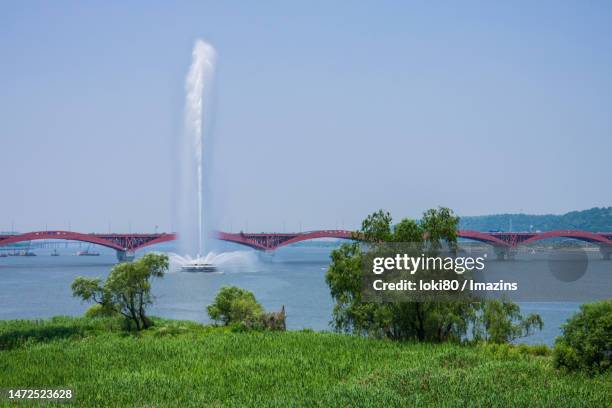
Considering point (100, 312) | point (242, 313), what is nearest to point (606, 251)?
point (242, 313)

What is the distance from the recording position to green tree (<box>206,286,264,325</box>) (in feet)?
138

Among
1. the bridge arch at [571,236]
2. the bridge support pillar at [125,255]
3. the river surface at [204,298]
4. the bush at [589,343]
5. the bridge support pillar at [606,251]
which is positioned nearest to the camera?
the bush at [589,343]

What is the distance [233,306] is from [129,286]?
6558 mm

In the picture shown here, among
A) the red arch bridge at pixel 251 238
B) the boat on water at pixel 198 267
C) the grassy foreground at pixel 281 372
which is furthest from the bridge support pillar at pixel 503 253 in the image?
the grassy foreground at pixel 281 372

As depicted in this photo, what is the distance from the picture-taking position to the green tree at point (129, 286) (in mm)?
39688

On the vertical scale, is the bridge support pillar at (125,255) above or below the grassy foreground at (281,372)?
above

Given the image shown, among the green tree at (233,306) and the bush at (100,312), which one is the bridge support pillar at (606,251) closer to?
the green tree at (233,306)

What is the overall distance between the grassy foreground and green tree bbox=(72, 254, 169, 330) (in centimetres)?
322

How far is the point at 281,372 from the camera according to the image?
89.6 ft

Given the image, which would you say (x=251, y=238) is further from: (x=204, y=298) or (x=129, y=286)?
(x=129, y=286)

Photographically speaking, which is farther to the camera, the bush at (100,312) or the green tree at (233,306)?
the bush at (100,312)

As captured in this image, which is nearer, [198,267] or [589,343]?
[589,343]

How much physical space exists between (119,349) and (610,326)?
21.6m

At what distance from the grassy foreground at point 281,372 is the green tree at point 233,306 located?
16.4ft
